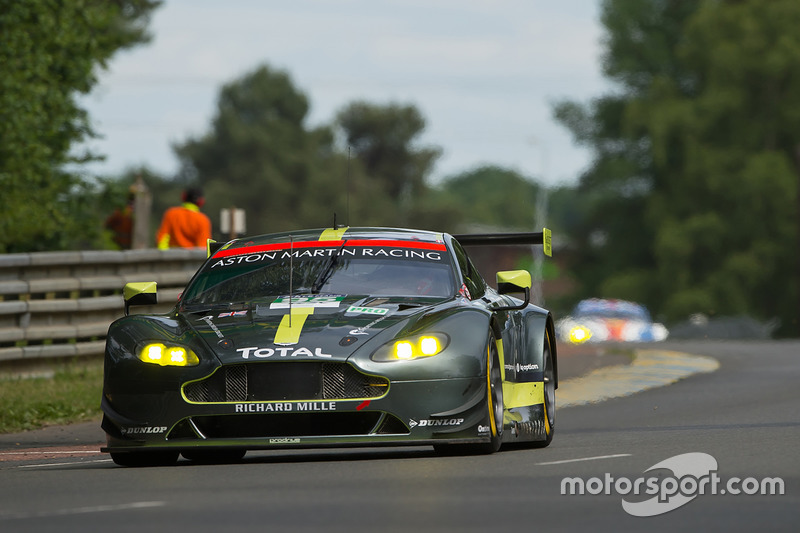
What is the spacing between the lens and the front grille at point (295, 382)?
354 inches

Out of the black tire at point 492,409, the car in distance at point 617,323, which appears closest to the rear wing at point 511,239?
the black tire at point 492,409

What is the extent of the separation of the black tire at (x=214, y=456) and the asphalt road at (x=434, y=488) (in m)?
0.15

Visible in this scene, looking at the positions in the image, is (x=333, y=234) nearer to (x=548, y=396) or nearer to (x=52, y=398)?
(x=548, y=396)

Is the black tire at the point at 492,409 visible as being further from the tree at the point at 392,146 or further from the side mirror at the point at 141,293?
the tree at the point at 392,146

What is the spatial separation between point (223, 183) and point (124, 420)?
285 ft

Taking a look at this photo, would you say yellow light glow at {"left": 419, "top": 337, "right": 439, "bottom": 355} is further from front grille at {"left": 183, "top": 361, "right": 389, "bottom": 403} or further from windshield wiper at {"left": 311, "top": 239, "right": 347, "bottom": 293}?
windshield wiper at {"left": 311, "top": 239, "right": 347, "bottom": 293}

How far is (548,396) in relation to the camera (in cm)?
1109

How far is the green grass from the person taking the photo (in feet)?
44.6

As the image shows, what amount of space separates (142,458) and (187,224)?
11749 mm

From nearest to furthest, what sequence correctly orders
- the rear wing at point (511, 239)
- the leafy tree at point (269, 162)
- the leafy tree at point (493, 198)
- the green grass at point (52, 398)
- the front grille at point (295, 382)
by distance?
the front grille at point (295, 382) → the rear wing at point (511, 239) → the green grass at point (52, 398) → the leafy tree at point (269, 162) → the leafy tree at point (493, 198)

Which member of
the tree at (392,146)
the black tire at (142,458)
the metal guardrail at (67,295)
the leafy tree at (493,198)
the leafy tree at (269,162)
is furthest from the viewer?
the leafy tree at (493,198)

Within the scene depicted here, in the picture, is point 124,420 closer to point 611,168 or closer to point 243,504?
point 243,504

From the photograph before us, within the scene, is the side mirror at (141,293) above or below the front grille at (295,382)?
above

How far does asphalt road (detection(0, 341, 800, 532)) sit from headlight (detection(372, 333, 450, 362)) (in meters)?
0.55
